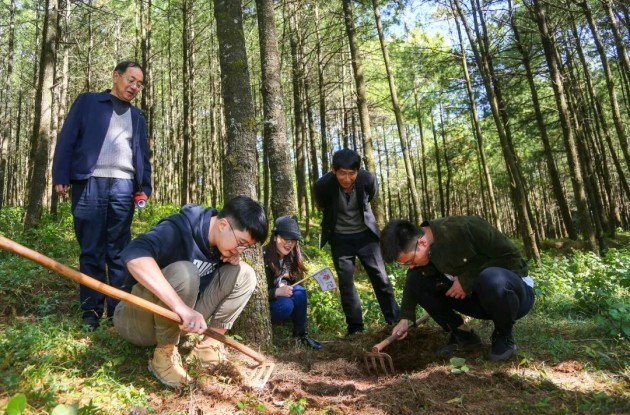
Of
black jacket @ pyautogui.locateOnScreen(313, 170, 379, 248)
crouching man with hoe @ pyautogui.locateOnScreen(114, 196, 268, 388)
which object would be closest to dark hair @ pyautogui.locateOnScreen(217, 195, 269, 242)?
crouching man with hoe @ pyautogui.locateOnScreen(114, 196, 268, 388)

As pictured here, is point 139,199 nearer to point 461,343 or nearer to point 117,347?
point 117,347

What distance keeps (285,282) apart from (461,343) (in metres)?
1.71

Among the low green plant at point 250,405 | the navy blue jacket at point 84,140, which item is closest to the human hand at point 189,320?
the low green plant at point 250,405

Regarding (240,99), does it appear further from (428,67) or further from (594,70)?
(594,70)

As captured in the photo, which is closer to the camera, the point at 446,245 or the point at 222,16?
the point at 446,245

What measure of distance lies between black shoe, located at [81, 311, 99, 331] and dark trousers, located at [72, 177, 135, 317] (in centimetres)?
3

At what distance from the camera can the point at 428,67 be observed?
1306 cm

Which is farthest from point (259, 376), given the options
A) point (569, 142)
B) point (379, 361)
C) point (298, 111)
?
point (298, 111)

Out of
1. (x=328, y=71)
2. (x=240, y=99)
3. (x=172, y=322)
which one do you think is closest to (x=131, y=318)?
(x=172, y=322)

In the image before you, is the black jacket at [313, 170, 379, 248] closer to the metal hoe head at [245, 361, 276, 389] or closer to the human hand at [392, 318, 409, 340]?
the human hand at [392, 318, 409, 340]

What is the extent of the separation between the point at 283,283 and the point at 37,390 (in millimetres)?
2265

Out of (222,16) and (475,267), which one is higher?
(222,16)

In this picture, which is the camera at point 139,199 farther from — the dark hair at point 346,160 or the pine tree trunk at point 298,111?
the pine tree trunk at point 298,111

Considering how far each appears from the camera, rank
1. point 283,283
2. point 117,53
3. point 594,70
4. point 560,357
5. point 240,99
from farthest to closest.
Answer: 1. point 594,70
2. point 117,53
3. point 283,283
4. point 240,99
5. point 560,357
